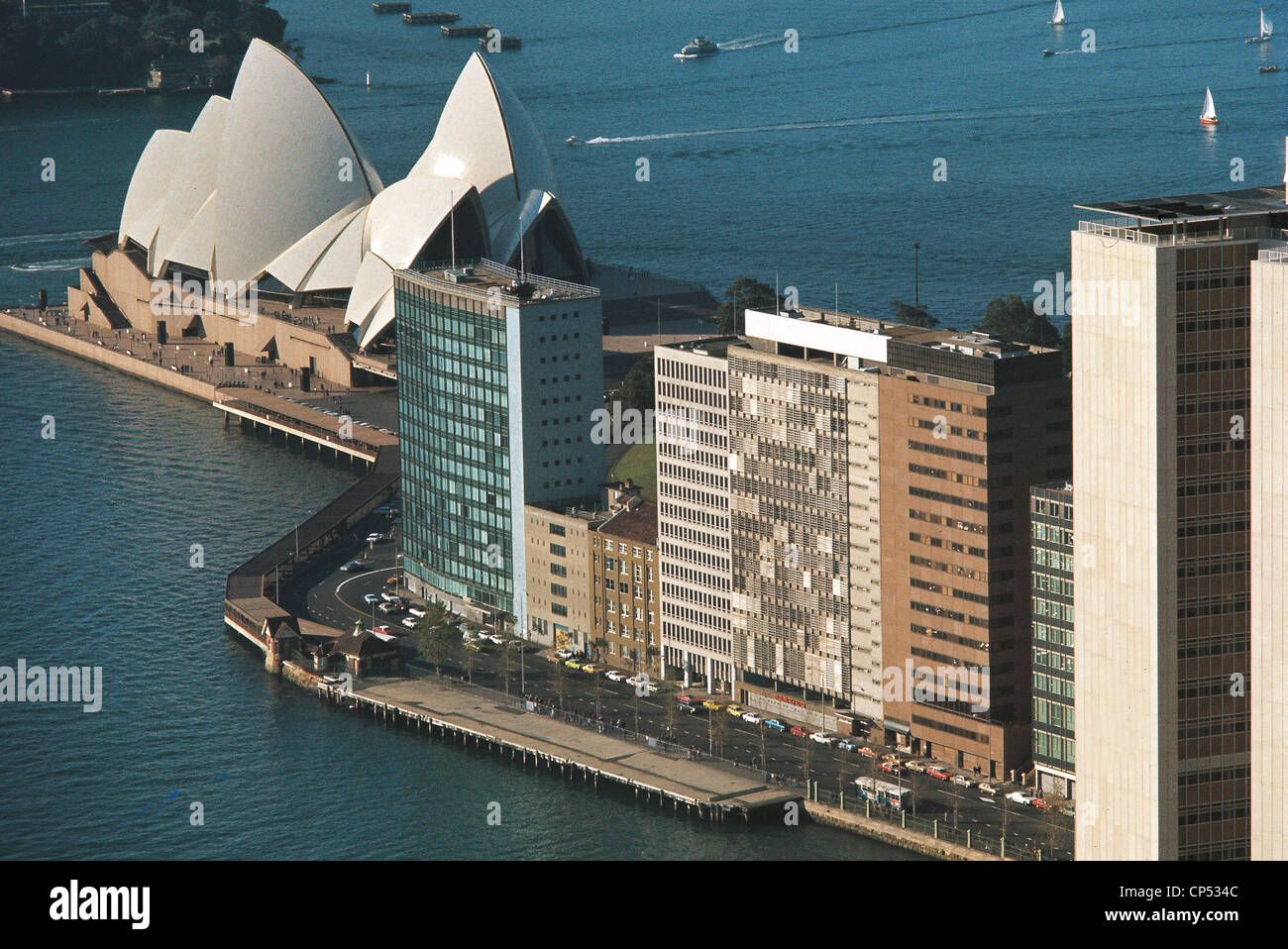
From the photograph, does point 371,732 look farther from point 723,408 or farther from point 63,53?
point 63,53

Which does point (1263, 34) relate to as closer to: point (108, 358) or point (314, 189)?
point (314, 189)

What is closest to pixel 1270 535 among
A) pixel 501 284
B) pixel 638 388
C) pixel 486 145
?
pixel 501 284

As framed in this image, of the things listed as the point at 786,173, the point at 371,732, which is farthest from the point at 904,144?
the point at 371,732

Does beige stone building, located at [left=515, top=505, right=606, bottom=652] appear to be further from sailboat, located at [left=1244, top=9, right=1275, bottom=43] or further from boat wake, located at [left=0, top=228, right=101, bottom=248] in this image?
sailboat, located at [left=1244, top=9, right=1275, bottom=43]

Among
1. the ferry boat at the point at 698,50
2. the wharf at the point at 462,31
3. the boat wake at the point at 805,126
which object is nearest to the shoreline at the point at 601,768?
the boat wake at the point at 805,126

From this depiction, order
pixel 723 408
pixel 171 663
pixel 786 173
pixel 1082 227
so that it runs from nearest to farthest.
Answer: pixel 1082 227 < pixel 723 408 < pixel 171 663 < pixel 786 173

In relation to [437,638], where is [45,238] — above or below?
above

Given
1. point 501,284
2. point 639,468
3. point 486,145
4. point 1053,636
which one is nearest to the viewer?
point 1053,636

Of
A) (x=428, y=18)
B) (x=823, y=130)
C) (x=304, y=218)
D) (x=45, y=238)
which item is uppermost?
(x=428, y=18)
